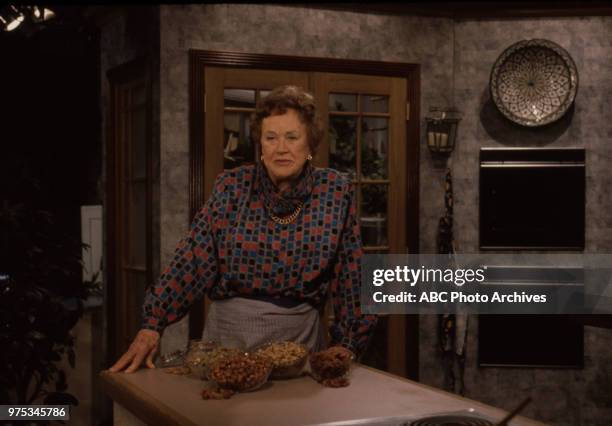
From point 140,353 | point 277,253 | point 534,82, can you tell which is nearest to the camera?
point 140,353

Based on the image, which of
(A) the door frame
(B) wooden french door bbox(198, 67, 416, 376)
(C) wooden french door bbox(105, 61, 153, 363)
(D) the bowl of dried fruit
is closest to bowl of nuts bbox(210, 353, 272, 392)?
(D) the bowl of dried fruit

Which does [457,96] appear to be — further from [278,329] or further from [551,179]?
[278,329]

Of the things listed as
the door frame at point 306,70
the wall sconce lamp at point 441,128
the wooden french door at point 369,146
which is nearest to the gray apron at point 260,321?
the door frame at point 306,70

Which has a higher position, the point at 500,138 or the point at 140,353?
the point at 500,138

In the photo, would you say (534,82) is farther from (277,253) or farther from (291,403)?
(291,403)

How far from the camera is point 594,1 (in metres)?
4.33

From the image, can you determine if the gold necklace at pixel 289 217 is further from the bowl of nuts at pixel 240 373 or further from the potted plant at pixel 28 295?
the potted plant at pixel 28 295

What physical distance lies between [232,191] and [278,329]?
1.36 feet

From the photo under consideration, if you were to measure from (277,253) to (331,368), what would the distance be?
0.41 meters

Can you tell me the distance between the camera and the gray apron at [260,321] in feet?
6.66

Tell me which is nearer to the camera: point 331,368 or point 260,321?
point 331,368

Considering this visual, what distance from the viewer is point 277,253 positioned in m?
2.05

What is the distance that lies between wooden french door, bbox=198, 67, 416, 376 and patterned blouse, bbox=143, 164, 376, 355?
190cm

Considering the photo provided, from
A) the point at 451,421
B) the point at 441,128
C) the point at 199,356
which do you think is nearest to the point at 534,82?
the point at 441,128
